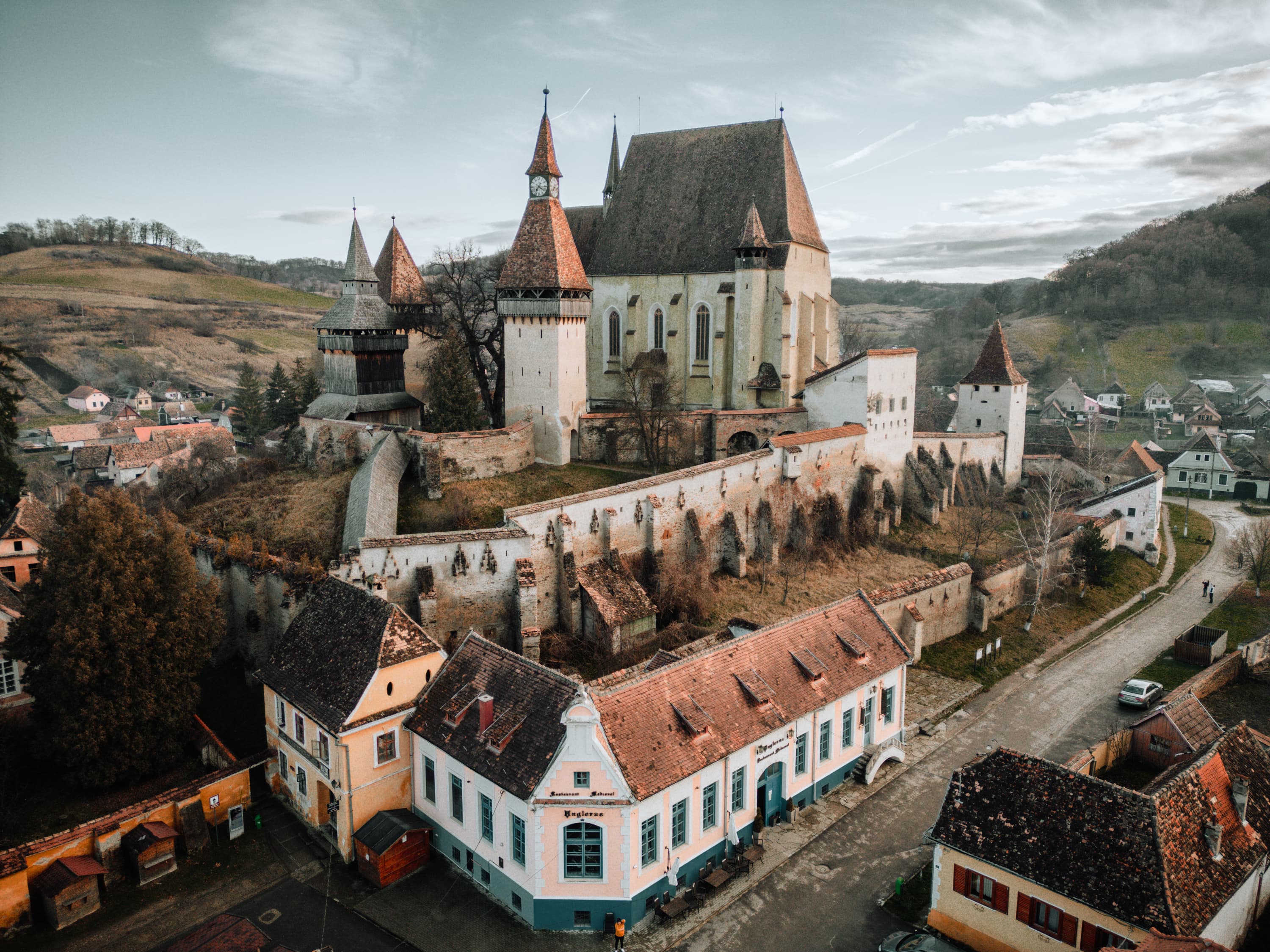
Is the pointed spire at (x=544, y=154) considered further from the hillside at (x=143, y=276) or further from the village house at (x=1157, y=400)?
the hillside at (x=143, y=276)

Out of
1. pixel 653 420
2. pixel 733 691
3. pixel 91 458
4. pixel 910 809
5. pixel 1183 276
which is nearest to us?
pixel 733 691

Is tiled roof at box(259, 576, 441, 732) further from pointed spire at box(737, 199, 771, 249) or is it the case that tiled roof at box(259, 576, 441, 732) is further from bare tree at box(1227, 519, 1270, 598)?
bare tree at box(1227, 519, 1270, 598)

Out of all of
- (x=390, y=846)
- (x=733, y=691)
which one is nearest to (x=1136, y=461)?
(x=733, y=691)

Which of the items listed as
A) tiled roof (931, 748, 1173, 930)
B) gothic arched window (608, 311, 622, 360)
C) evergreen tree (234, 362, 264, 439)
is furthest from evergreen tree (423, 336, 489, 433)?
evergreen tree (234, 362, 264, 439)

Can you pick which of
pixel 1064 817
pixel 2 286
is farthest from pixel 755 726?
pixel 2 286

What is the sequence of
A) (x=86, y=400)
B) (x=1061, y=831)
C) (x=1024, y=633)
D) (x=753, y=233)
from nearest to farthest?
(x=1061, y=831)
(x=1024, y=633)
(x=753, y=233)
(x=86, y=400)

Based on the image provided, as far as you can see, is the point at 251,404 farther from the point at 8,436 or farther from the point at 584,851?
the point at 584,851

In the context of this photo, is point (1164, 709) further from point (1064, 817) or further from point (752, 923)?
point (752, 923)
